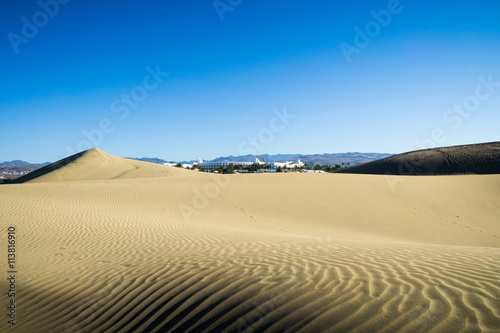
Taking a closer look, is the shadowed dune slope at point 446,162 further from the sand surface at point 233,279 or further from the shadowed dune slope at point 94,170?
the sand surface at point 233,279

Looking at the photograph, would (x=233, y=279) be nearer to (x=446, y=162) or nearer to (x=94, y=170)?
(x=94, y=170)

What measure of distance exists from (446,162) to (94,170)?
2595 inches

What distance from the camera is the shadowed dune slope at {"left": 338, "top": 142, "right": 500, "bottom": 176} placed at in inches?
2072

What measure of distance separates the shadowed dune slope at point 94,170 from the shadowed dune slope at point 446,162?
44973 mm

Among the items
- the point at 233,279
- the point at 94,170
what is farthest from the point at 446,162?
the point at 233,279

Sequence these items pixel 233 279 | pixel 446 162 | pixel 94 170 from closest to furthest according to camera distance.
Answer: pixel 233 279 → pixel 94 170 → pixel 446 162

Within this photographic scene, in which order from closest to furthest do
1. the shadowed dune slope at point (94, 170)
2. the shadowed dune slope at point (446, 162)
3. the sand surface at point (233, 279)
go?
the sand surface at point (233, 279) < the shadowed dune slope at point (94, 170) < the shadowed dune slope at point (446, 162)

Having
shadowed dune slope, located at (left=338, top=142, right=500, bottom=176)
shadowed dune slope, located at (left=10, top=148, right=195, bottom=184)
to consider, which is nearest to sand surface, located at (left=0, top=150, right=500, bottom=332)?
shadowed dune slope, located at (left=10, top=148, right=195, bottom=184)

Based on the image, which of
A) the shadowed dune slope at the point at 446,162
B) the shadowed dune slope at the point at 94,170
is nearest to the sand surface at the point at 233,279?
the shadowed dune slope at the point at 94,170

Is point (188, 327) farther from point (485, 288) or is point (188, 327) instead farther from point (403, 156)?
point (403, 156)

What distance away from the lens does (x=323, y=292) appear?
11.1 feet

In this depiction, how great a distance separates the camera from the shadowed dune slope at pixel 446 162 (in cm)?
5262

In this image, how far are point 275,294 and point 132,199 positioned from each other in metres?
16.0

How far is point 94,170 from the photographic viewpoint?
43938mm
